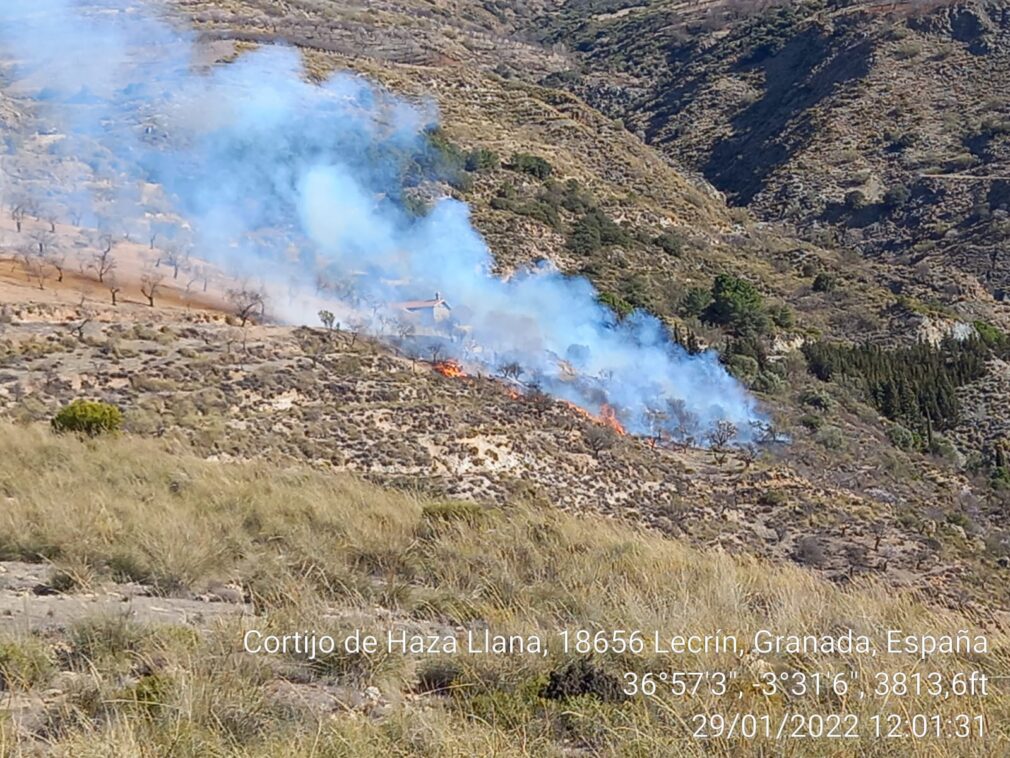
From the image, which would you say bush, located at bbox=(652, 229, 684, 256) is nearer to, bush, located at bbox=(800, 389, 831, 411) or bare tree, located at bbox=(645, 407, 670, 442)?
bush, located at bbox=(800, 389, 831, 411)

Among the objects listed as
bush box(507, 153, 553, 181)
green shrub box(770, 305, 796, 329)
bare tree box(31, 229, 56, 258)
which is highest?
bush box(507, 153, 553, 181)

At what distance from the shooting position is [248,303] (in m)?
36.2

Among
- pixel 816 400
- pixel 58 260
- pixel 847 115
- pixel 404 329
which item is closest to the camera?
pixel 404 329

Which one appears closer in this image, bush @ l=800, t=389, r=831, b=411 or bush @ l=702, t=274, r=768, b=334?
bush @ l=800, t=389, r=831, b=411

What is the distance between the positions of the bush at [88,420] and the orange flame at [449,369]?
12.9 metres

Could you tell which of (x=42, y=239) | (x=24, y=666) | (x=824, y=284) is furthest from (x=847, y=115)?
(x=24, y=666)

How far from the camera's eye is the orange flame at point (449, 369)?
28.5 metres

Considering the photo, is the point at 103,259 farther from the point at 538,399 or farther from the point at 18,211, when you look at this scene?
the point at 538,399

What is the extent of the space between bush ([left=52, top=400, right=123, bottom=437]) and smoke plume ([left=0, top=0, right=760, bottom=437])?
16512 mm

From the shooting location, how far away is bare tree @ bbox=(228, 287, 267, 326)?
3540 centimetres

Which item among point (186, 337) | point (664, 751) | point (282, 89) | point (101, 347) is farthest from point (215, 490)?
point (282, 89)

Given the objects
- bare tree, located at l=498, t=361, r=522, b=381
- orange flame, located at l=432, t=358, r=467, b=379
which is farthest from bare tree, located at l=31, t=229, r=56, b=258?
bare tree, located at l=498, t=361, r=522, b=381

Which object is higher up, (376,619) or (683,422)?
(376,619)

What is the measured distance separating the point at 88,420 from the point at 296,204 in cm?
2830
